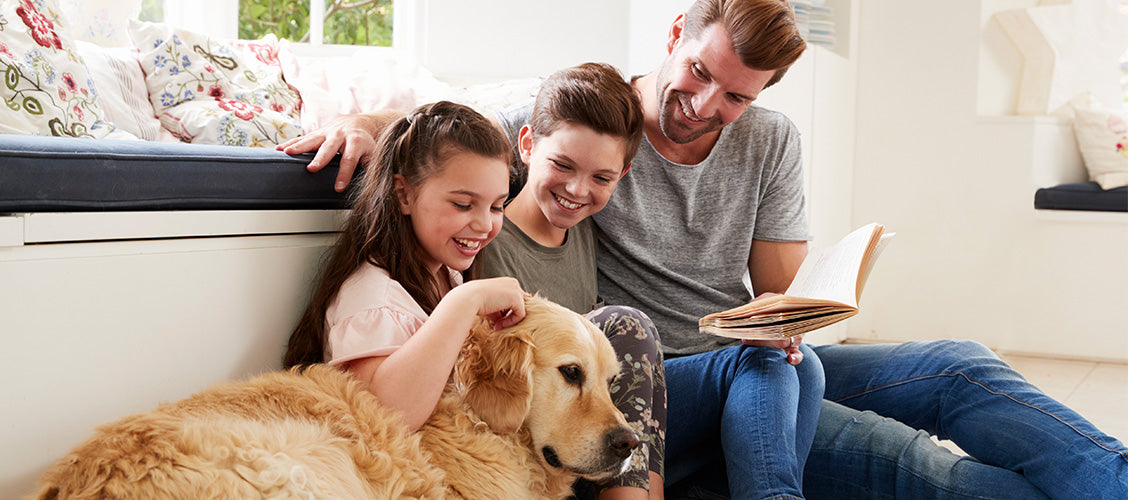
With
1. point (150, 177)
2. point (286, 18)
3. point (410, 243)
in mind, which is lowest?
point (410, 243)

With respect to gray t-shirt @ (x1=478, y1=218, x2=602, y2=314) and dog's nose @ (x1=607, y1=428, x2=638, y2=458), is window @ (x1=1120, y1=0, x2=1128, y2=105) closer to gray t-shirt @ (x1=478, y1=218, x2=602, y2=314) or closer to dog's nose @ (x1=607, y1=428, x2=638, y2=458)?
gray t-shirt @ (x1=478, y1=218, x2=602, y2=314)

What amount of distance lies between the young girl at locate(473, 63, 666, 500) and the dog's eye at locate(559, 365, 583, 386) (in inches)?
6.7

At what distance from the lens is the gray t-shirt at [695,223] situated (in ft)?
6.41

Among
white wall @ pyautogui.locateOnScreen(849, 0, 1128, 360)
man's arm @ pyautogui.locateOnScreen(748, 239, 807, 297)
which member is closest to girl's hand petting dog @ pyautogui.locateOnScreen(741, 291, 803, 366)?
man's arm @ pyautogui.locateOnScreen(748, 239, 807, 297)

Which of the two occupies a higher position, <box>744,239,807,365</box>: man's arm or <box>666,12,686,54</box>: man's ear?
<box>666,12,686,54</box>: man's ear

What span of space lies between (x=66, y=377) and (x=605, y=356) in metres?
0.76

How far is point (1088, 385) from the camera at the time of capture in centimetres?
347

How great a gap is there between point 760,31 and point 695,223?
457 mm

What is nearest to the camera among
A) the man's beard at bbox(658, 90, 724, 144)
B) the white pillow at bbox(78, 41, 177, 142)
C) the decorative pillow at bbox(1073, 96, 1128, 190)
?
the man's beard at bbox(658, 90, 724, 144)

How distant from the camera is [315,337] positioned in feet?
4.65

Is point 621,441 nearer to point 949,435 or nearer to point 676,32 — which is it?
point 949,435

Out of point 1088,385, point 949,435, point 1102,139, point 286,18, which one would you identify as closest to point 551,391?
point 949,435

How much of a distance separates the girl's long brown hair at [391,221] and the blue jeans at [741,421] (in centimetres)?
57

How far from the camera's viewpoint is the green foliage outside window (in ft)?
11.8
